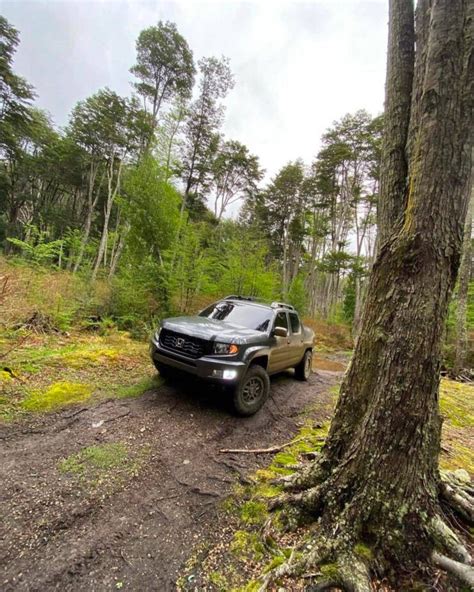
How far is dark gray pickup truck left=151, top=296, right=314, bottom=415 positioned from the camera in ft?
11.5

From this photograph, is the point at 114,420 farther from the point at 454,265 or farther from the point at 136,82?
the point at 136,82

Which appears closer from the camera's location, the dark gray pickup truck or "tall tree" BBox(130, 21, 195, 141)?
the dark gray pickup truck

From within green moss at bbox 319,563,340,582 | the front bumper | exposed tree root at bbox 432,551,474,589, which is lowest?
green moss at bbox 319,563,340,582

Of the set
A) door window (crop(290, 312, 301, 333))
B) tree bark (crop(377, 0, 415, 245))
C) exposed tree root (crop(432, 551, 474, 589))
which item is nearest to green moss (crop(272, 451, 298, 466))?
exposed tree root (crop(432, 551, 474, 589))

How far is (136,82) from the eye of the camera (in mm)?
14688

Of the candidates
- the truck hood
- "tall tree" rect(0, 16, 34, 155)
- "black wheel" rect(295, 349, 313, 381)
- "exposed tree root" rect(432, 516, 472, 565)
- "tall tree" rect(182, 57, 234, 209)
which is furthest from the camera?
"tall tree" rect(182, 57, 234, 209)

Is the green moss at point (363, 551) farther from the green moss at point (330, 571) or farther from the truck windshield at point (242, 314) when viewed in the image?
the truck windshield at point (242, 314)

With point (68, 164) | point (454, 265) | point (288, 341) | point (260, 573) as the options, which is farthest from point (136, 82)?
point (260, 573)

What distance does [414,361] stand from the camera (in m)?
1.76

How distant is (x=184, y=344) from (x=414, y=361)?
9.27ft

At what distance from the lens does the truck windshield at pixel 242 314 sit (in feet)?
14.6

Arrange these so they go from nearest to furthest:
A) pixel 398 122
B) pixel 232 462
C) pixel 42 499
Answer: pixel 42 499 → pixel 398 122 → pixel 232 462

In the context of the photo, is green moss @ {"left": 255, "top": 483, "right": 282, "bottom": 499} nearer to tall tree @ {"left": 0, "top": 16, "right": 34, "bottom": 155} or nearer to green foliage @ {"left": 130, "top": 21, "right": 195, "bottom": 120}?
green foliage @ {"left": 130, "top": 21, "right": 195, "bottom": 120}

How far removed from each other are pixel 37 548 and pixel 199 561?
1047 mm
